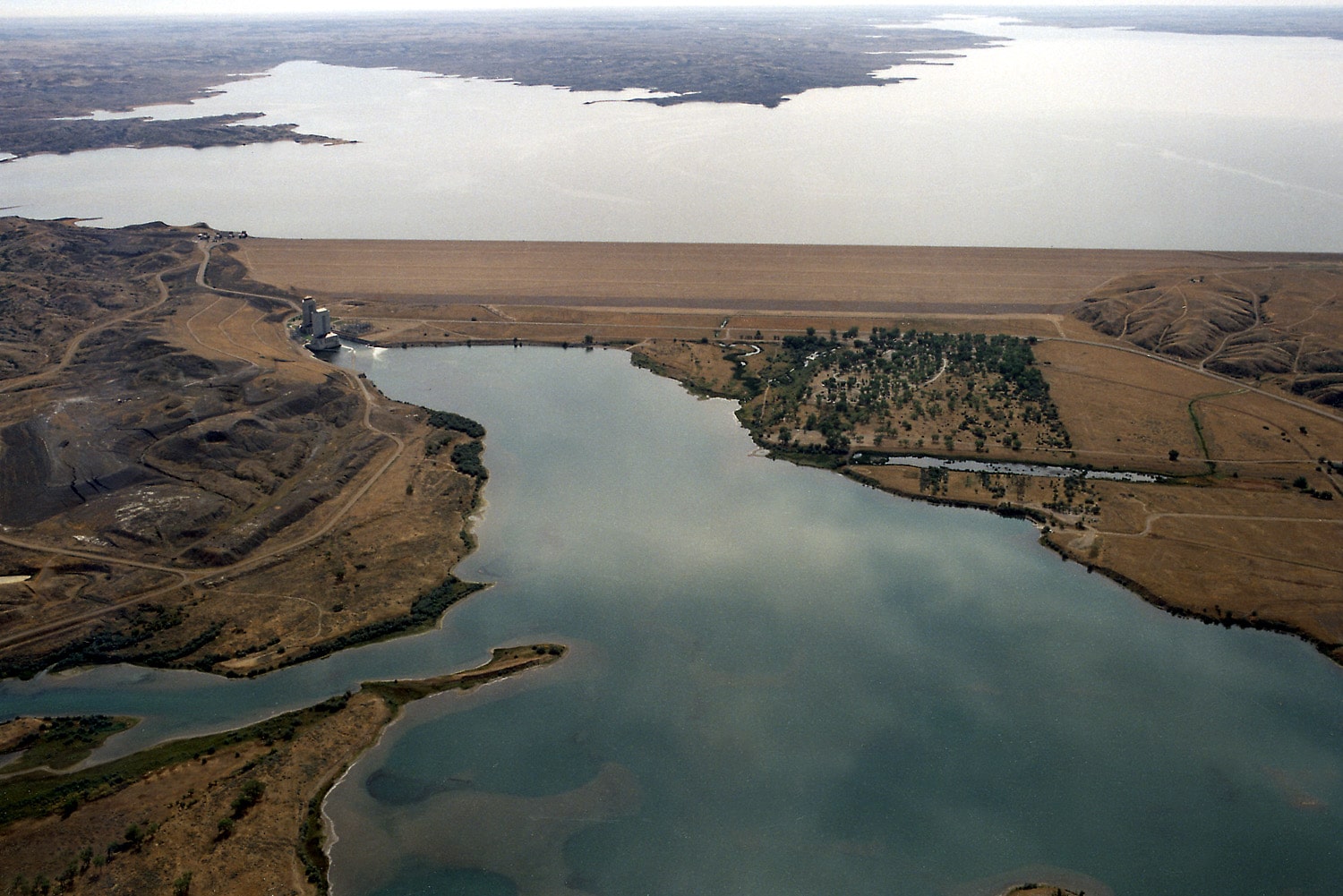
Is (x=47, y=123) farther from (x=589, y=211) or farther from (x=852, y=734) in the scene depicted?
(x=852, y=734)

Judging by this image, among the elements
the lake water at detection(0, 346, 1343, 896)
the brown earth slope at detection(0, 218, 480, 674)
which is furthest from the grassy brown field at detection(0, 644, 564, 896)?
the brown earth slope at detection(0, 218, 480, 674)

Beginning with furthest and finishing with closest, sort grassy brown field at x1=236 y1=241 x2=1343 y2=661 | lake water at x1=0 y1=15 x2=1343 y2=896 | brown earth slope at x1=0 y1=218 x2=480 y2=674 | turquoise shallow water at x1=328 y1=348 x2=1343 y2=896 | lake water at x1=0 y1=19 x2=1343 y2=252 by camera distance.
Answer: lake water at x1=0 y1=19 x2=1343 y2=252 < grassy brown field at x1=236 y1=241 x2=1343 y2=661 < brown earth slope at x1=0 y1=218 x2=480 y2=674 < lake water at x1=0 y1=15 x2=1343 y2=896 < turquoise shallow water at x1=328 y1=348 x2=1343 y2=896

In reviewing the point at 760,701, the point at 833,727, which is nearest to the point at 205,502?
the point at 760,701

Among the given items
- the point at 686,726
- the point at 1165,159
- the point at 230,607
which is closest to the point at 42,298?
the point at 230,607

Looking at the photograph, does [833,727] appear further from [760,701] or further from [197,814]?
[197,814]

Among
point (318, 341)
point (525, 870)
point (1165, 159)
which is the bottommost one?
point (525, 870)

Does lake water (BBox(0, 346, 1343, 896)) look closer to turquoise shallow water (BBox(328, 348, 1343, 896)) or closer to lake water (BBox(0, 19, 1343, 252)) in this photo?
turquoise shallow water (BBox(328, 348, 1343, 896))
